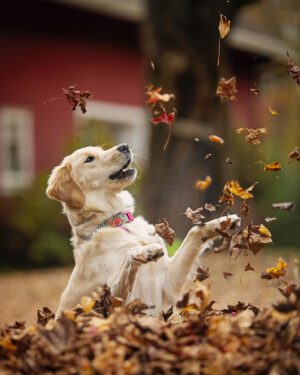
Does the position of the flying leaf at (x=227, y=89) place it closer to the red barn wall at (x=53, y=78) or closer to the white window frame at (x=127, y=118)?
the red barn wall at (x=53, y=78)

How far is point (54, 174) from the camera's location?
4324 mm

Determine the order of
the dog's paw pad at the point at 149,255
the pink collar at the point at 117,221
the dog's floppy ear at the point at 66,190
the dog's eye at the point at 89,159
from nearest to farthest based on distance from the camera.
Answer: the dog's paw pad at the point at 149,255, the pink collar at the point at 117,221, the dog's floppy ear at the point at 66,190, the dog's eye at the point at 89,159

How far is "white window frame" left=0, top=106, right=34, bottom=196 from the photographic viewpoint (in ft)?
41.8

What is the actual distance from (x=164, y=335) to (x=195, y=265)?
1.03 meters

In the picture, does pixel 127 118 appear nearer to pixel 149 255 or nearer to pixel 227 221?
pixel 227 221

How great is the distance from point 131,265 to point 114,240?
436 mm

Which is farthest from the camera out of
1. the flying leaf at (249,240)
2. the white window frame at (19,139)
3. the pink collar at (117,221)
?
the white window frame at (19,139)

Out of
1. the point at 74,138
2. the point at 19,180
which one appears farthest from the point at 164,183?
the point at 19,180

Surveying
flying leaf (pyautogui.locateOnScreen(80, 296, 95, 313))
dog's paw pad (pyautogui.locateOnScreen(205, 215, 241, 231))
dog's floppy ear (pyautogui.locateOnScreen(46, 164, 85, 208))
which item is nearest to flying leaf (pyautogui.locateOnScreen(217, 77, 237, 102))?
dog's paw pad (pyautogui.locateOnScreen(205, 215, 241, 231))

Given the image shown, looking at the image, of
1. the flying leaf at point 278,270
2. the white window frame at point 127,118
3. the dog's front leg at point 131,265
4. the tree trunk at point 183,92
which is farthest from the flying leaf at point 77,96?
the white window frame at point 127,118

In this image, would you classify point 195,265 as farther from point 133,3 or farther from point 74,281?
point 133,3

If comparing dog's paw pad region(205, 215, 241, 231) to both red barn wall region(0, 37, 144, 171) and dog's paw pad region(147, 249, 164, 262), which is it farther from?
red barn wall region(0, 37, 144, 171)

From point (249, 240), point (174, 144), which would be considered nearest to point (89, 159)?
point (249, 240)

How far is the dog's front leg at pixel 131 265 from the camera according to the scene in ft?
11.1
